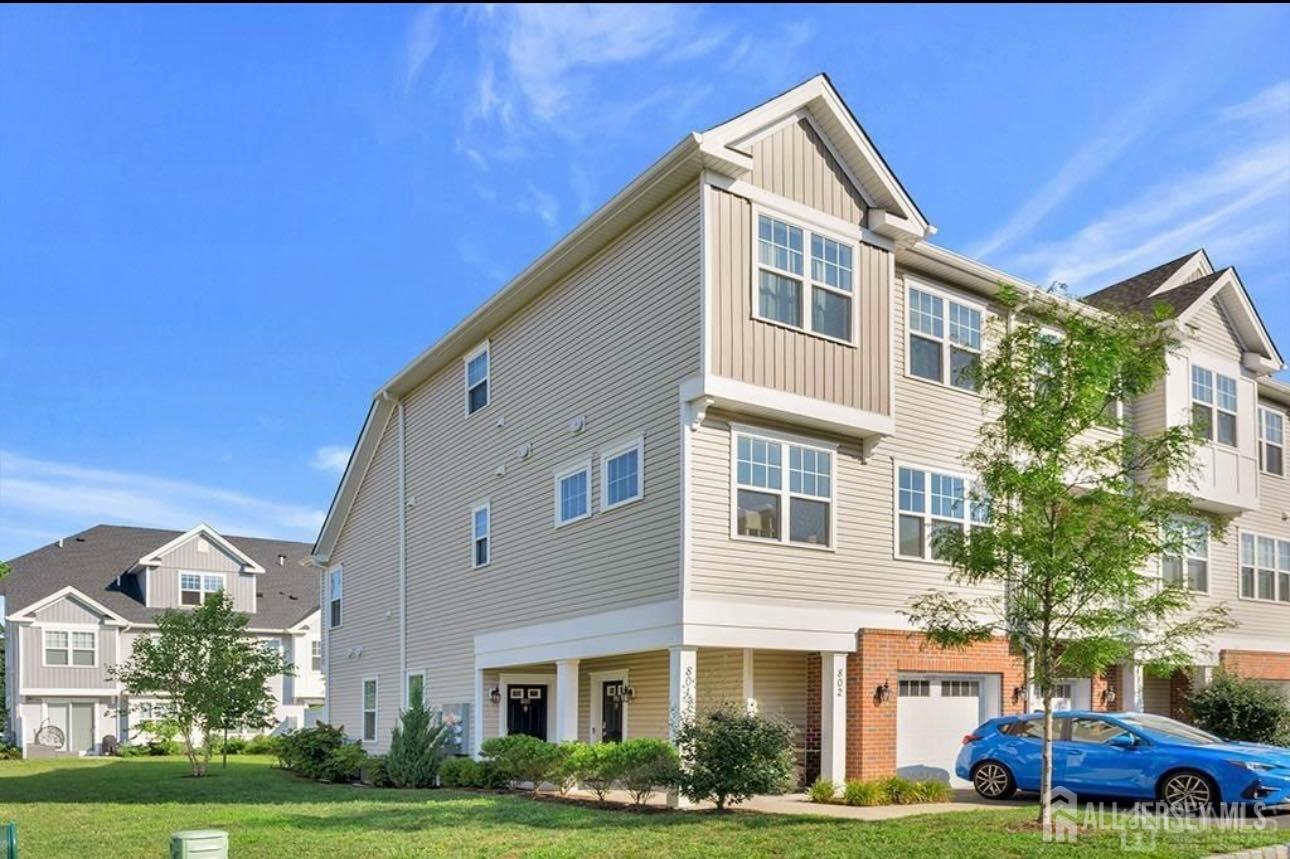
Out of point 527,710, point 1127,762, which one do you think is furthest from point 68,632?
point 1127,762

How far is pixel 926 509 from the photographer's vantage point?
64.7 ft

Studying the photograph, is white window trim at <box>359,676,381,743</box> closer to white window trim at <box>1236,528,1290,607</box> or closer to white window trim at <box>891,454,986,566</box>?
white window trim at <box>891,454,986,566</box>

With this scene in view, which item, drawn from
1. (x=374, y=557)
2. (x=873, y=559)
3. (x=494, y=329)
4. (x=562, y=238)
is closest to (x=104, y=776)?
(x=374, y=557)

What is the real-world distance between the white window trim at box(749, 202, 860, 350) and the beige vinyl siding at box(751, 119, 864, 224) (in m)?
0.32

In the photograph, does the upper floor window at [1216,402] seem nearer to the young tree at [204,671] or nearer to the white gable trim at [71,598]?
the young tree at [204,671]

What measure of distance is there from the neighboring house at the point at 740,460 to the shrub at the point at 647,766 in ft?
1.90

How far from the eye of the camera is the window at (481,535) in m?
23.0

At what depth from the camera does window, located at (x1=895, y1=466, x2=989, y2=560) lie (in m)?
A: 19.3

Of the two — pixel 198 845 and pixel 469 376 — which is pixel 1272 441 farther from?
pixel 198 845

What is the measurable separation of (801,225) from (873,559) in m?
5.41

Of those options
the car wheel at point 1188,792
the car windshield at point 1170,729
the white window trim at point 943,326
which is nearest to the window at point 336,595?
the white window trim at point 943,326

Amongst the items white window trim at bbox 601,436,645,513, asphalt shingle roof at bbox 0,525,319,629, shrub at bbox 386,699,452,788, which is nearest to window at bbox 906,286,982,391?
white window trim at bbox 601,436,645,513

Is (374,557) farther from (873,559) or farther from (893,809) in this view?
(893,809)

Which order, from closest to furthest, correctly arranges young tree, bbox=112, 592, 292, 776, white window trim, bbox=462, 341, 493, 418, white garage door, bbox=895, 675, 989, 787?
1. white garage door, bbox=895, 675, 989, 787
2. white window trim, bbox=462, 341, 493, 418
3. young tree, bbox=112, 592, 292, 776
